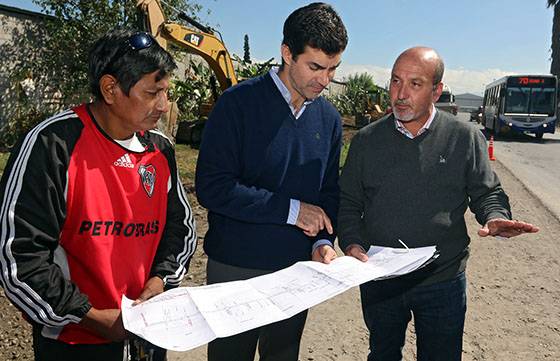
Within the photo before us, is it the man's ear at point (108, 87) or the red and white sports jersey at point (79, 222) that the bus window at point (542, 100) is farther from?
the man's ear at point (108, 87)

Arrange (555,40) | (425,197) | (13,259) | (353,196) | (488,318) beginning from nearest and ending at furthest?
(13,259)
(425,197)
(353,196)
(488,318)
(555,40)

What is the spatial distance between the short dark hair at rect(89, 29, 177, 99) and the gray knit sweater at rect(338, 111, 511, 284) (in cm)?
123

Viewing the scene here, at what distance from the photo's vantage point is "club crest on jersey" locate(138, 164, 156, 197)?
1788 mm

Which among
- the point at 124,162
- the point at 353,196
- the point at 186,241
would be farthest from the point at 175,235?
the point at 353,196

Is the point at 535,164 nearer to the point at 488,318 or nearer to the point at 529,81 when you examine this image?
the point at 529,81

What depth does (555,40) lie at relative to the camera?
47.9 metres

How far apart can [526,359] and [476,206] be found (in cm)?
173

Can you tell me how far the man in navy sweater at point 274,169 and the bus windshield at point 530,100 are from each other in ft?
69.8

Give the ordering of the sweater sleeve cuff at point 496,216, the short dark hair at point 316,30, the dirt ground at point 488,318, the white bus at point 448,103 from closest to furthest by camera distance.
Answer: the short dark hair at point 316,30 → the sweater sleeve cuff at point 496,216 → the dirt ground at point 488,318 → the white bus at point 448,103

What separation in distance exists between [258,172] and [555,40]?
5463 cm

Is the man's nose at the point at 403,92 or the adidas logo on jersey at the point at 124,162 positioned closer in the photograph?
the adidas logo on jersey at the point at 124,162

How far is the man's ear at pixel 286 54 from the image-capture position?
2.17m

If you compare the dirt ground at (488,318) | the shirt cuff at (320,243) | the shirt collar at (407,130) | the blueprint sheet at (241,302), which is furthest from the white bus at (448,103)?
the blueprint sheet at (241,302)

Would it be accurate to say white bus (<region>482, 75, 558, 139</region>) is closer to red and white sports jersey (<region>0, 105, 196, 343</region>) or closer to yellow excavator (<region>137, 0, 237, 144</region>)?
yellow excavator (<region>137, 0, 237, 144</region>)
